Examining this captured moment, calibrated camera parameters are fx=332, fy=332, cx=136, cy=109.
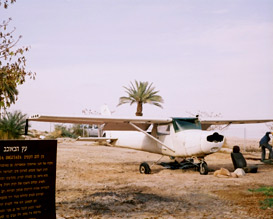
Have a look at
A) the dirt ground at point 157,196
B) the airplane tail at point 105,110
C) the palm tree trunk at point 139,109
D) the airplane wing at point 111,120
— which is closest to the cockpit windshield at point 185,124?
the airplane wing at point 111,120

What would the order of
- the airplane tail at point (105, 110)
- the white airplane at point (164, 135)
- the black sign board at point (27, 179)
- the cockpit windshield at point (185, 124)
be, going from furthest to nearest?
the airplane tail at point (105, 110)
the cockpit windshield at point (185, 124)
the white airplane at point (164, 135)
the black sign board at point (27, 179)

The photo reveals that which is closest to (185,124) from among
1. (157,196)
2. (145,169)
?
(145,169)

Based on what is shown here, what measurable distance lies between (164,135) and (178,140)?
1.03 m

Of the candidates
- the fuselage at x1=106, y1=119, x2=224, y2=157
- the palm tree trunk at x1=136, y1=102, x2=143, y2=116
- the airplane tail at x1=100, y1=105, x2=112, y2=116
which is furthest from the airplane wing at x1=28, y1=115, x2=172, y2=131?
the palm tree trunk at x1=136, y1=102, x2=143, y2=116

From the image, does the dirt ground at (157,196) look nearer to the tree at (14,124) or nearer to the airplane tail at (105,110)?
the airplane tail at (105,110)

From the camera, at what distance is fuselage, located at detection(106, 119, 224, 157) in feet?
41.4

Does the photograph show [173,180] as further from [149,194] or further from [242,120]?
[242,120]

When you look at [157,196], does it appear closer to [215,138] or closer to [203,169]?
[215,138]

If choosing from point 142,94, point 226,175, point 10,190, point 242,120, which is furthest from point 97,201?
point 142,94

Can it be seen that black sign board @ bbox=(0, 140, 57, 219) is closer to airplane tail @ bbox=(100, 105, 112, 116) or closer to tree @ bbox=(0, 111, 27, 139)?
airplane tail @ bbox=(100, 105, 112, 116)

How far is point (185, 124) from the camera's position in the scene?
1399cm

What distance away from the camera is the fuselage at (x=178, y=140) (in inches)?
Answer: 496

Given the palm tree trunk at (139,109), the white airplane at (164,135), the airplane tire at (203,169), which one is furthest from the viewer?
the palm tree trunk at (139,109)

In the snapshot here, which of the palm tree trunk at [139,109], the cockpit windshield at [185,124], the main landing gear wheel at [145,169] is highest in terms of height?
the palm tree trunk at [139,109]
